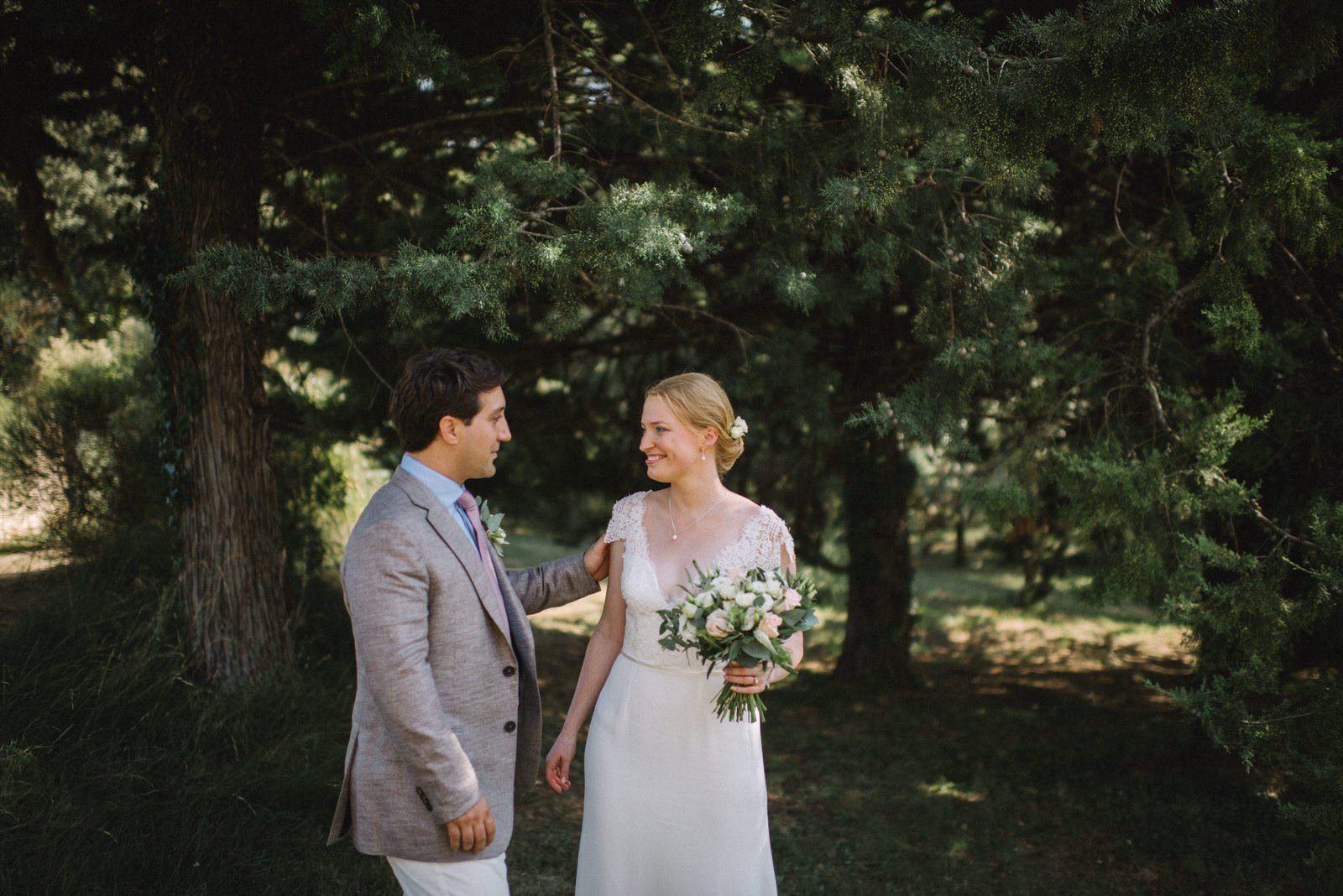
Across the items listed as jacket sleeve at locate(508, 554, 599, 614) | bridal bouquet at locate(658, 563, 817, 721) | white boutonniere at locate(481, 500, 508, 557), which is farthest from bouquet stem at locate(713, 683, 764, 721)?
white boutonniere at locate(481, 500, 508, 557)

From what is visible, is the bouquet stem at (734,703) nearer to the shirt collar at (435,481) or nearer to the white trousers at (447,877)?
the white trousers at (447,877)

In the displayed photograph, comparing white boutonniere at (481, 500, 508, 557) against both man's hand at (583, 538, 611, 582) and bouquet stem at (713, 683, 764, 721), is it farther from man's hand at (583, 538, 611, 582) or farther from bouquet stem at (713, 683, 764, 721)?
bouquet stem at (713, 683, 764, 721)

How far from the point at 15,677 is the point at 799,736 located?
592cm

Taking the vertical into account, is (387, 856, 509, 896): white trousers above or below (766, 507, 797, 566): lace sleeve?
below

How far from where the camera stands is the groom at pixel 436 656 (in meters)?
2.41

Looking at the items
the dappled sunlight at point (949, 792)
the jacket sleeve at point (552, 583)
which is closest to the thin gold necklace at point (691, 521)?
the jacket sleeve at point (552, 583)

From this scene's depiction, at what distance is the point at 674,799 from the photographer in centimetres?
321

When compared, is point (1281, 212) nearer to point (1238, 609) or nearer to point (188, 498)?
point (1238, 609)


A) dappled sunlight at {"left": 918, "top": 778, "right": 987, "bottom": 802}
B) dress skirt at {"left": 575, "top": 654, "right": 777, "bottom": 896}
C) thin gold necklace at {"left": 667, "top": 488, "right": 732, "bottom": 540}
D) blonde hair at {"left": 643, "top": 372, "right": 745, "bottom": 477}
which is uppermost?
blonde hair at {"left": 643, "top": 372, "right": 745, "bottom": 477}

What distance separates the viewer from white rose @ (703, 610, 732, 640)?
9.04ft

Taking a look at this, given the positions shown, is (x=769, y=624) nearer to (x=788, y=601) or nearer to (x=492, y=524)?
(x=788, y=601)

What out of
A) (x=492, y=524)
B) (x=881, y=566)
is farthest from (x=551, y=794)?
(x=881, y=566)

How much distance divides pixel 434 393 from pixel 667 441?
99 centimetres

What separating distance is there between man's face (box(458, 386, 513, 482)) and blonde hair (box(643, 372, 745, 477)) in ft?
2.31
